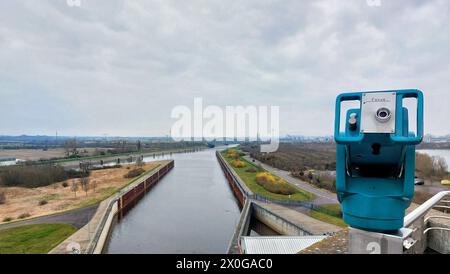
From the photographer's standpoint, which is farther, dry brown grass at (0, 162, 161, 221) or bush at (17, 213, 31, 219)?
dry brown grass at (0, 162, 161, 221)

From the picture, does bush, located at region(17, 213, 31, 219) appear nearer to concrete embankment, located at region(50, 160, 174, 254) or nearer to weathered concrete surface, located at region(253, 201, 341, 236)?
concrete embankment, located at region(50, 160, 174, 254)

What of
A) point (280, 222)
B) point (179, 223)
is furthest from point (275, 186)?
point (179, 223)

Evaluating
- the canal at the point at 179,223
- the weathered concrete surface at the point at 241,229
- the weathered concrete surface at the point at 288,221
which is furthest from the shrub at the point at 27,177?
the weathered concrete surface at the point at 288,221

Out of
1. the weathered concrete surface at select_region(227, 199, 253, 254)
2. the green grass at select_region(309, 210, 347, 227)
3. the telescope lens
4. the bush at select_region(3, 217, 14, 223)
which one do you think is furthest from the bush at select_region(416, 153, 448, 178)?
the bush at select_region(3, 217, 14, 223)

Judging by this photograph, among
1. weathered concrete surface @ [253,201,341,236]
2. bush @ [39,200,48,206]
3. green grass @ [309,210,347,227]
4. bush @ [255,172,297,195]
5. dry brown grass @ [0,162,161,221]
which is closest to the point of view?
weathered concrete surface @ [253,201,341,236]
